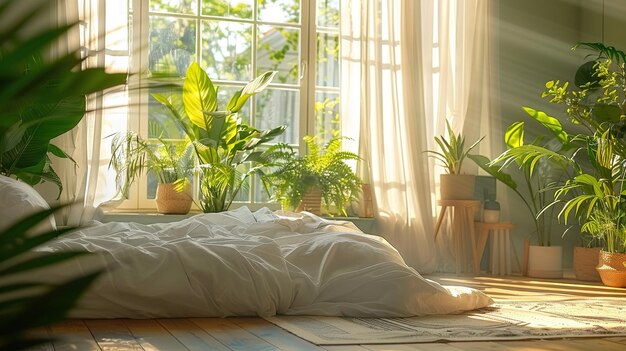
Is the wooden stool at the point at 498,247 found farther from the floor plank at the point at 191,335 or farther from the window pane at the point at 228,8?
the floor plank at the point at 191,335

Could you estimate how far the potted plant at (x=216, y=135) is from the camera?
18.3 ft

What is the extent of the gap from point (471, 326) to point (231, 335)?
98 cm

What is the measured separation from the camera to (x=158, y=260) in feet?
11.6

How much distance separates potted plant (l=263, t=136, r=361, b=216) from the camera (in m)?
5.81

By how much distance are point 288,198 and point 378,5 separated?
159cm

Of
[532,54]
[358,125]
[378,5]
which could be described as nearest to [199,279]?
[358,125]

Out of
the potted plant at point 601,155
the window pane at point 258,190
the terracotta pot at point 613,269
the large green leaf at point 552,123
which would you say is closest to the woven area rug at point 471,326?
the terracotta pot at point 613,269

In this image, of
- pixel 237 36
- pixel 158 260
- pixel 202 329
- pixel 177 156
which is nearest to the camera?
pixel 202 329

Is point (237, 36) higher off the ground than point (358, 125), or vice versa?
point (237, 36)

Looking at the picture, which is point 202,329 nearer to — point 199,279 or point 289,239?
point 199,279

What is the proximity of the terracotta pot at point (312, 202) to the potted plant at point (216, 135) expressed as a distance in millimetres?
376

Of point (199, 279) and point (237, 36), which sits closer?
point (199, 279)

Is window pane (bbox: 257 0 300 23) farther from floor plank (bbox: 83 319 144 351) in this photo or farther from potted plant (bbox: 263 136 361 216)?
floor plank (bbox: 83 319 144 351)

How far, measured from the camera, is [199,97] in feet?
18.5
